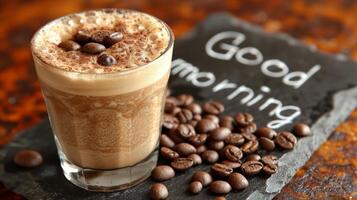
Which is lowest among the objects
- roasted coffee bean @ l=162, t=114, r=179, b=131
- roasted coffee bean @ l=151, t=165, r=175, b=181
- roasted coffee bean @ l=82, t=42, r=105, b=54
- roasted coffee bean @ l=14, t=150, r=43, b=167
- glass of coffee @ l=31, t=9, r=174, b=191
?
roasted coffee bean @ l=14, t=150, r=43, b=167

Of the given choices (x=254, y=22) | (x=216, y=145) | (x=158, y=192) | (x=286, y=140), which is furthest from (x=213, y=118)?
(x=254, y=22)

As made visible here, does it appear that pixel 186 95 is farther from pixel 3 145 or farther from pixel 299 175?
pixel 3 145

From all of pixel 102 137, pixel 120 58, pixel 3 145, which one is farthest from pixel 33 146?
pixel 120 58

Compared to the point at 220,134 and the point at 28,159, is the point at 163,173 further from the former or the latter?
the point at 28,159

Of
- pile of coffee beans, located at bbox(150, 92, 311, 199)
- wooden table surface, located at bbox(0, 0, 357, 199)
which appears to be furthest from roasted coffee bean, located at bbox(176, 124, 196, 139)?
wooden table surface, located at bbox(0, 0, 357, 199)

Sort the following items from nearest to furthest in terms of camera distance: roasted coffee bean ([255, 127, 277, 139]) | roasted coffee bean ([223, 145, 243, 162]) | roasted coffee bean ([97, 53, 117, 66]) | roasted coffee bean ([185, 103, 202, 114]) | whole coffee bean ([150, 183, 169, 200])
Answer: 1. roasted coffee bean ([97, 53, 117, 66])
2. whole coffee bean ([150, 183, 169, 200])
3. roasted coffee bean ([223, 145, 243, 162])
4. roasted coffee bean ([255, 127, 277, 139])
5. roasted coffee bean ([185, 103, 202, 114])

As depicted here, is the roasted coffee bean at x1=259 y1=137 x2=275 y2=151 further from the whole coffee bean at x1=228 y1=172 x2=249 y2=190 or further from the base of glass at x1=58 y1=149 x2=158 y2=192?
the base of glass at x1=58 y1=149 x2=158 y2=192
